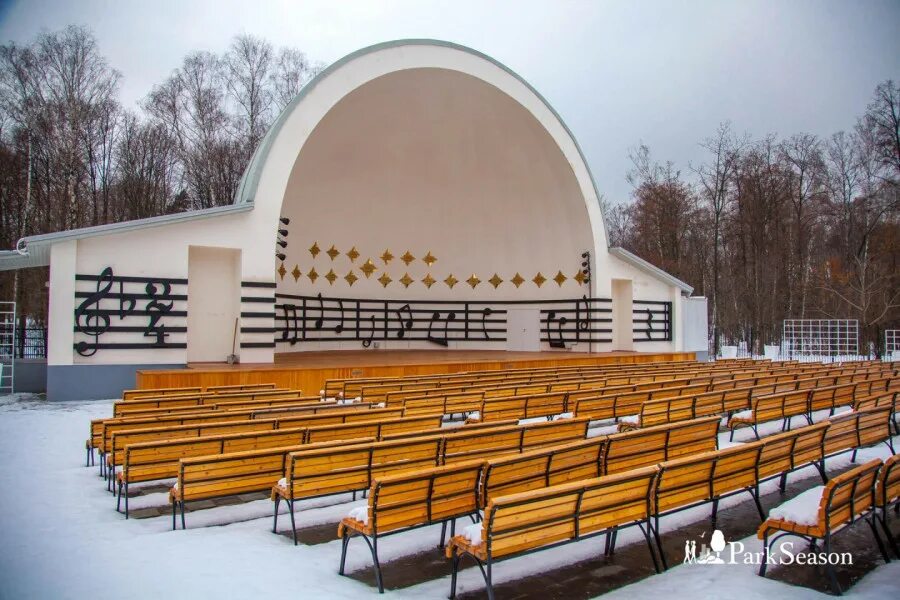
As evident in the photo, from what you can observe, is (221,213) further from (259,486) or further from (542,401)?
(259,486)

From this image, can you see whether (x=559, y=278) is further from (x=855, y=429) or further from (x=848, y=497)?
(x=848, y=497)

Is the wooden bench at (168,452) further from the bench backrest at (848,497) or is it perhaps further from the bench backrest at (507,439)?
the bench backrest at (848,497)

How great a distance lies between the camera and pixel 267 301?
659 inches

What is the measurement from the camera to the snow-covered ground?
13.1ft

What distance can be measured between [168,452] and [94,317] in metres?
10.2

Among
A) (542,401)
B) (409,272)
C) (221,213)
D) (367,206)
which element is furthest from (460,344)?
(542,401)

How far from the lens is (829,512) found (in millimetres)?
4383

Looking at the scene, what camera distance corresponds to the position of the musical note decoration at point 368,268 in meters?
25.2

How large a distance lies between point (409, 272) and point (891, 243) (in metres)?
22.6

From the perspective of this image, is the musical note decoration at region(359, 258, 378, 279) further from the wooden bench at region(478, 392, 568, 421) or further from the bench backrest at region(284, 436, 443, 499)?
the bench backrest at region(284, 436, 443, 499)
